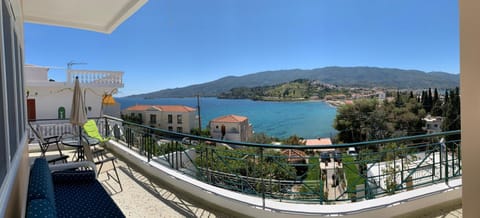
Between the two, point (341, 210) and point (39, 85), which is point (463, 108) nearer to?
point (341, 210)

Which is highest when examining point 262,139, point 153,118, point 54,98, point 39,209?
point 54,98

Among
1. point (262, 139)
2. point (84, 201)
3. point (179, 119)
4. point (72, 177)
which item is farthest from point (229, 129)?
point (84, 201)

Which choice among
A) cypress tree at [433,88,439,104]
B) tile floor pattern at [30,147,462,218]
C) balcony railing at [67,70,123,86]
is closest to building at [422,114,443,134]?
cypress tree at [433,88,439,104]

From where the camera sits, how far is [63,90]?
10375 millimetres

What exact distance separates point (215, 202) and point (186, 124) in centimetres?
3599

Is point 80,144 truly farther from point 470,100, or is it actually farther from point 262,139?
point 262,139

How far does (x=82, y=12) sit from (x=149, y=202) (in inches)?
131

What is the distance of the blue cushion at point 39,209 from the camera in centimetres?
132

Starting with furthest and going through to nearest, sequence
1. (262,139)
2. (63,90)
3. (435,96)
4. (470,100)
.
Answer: (262,139)
(435,96)
(63,90)
(470,100)

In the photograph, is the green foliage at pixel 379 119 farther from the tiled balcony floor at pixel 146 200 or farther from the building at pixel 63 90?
the tiled balcony floor at pixel 146 200

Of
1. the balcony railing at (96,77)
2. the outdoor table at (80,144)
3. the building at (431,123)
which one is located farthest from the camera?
the building at (431,123)

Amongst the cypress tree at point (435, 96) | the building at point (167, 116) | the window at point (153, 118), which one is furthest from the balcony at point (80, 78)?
the window at point (153, 118)

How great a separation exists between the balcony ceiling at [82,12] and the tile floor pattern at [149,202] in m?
2.66

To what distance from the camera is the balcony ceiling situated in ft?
13.0
